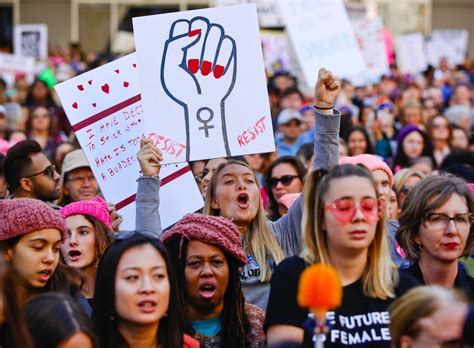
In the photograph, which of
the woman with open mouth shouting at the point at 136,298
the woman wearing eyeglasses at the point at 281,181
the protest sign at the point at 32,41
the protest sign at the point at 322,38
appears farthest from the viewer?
the protest sign at the point at 32,41

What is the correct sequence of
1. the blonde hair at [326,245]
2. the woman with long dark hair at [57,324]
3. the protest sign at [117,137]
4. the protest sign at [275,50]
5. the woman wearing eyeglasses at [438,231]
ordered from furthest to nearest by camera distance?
the protest sign at [275,50] < the protest sign at [117,137] < the woman wearing eyeglasses at [438,231] < the blonde hair at [326,245] < the woman with long dark hair at [57,324]

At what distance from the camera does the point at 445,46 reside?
22922 millimetres

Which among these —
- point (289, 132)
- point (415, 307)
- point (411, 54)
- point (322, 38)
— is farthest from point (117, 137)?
point (411, 54)

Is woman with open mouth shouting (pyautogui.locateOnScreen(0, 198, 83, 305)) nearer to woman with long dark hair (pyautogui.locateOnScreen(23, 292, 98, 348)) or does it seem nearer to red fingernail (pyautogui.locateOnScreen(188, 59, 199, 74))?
woman with long dark hair (pyautogui.locateOnScreen(23, 292, 98, 348))

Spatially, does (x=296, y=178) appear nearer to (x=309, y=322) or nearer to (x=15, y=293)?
(x=309, y=322)

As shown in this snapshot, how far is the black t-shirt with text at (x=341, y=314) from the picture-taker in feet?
15.0

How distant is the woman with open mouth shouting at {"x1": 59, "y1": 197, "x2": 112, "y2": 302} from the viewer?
21.2 feet

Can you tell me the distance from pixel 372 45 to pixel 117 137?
974cm

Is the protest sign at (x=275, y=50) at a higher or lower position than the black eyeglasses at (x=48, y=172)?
higher

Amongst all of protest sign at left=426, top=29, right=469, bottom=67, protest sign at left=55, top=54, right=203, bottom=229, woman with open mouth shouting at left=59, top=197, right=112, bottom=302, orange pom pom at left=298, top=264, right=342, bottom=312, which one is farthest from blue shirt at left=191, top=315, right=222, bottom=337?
protest sign at left=426, top=29, right=469, bottom=67

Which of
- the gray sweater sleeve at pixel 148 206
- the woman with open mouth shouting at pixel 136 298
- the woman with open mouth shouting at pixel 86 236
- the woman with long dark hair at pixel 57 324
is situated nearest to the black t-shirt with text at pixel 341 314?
the woman with open mouth shouting at pixel 136 298

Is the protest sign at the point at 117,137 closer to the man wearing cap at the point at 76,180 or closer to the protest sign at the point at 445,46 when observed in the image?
the man wearing cap at the point at 76,180

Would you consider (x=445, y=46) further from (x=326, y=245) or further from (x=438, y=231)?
(x=326, y=245)

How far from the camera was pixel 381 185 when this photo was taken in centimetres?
711
